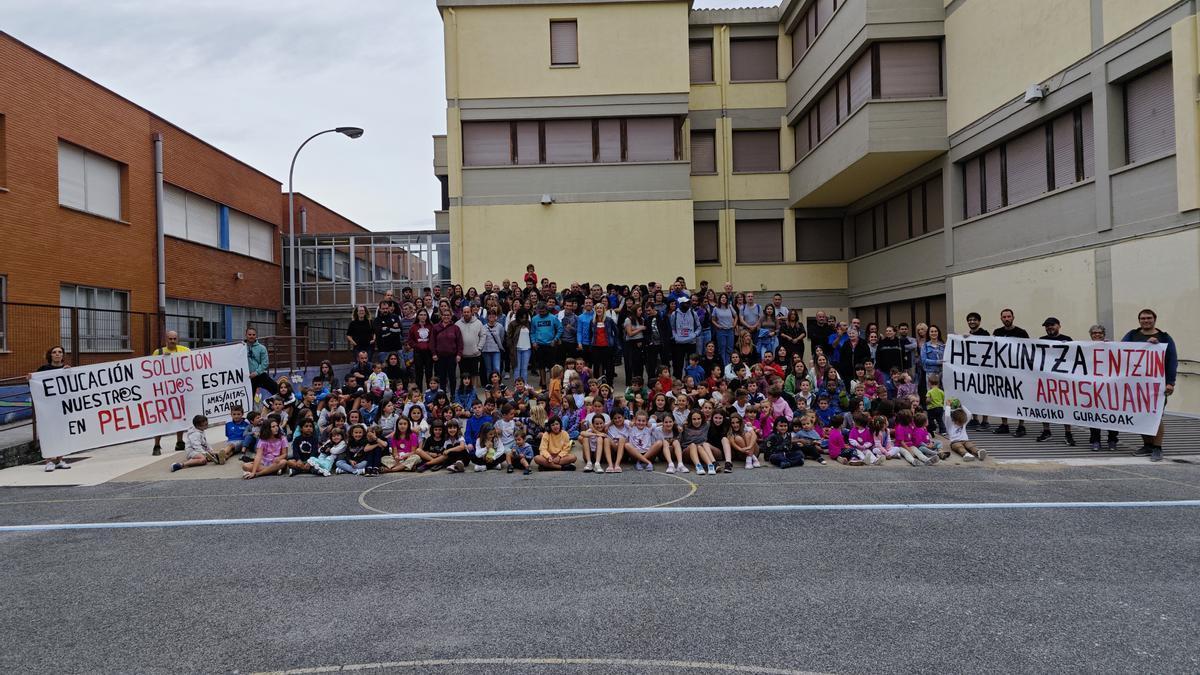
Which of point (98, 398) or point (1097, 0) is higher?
point (1097, 0)

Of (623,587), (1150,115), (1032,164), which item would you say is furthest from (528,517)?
(1032,164)

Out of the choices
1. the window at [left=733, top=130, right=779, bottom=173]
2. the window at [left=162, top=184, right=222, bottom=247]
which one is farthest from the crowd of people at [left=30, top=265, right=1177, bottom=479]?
the window at [left=162, top=184, right=222, bottom=247]

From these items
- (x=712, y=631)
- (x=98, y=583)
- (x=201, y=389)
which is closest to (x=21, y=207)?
(x=201, y=389)

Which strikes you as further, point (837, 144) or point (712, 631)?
point (837, 144)

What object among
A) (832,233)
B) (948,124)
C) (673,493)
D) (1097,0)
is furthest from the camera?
(832,233)

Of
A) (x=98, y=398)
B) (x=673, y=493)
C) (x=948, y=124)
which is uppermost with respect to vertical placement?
(x=948, y=124)

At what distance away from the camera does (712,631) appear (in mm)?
4781

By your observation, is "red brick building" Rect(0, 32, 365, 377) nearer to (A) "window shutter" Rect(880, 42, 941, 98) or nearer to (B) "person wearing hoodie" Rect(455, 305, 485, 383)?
(B) "person wearing hoodie" Rect(455, 305, 485, 383)

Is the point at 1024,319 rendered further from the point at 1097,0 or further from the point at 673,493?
the point at 673,493

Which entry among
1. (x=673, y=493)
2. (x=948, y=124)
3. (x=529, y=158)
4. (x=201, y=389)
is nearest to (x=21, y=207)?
(x=201, y=389)

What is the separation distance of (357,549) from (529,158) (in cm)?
1962

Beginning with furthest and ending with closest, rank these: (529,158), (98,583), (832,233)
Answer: (832,233) → (529,158) → (98,583)

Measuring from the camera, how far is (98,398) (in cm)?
1267

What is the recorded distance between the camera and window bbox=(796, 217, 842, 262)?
1100 inches
